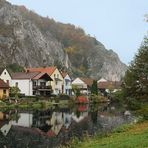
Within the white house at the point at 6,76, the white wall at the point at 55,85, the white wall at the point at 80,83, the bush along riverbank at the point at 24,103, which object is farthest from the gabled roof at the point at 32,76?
the white wall at the point at 80,83

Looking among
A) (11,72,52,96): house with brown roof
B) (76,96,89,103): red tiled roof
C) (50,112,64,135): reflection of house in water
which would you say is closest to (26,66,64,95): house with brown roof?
(11,72,52,96): house with brown roof

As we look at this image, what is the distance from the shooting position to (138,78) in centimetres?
5191

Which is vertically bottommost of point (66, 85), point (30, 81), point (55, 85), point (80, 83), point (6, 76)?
point (55, 85)

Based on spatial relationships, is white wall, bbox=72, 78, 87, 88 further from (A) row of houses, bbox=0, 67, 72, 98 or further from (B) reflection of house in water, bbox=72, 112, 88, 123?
(B) reflection of house in water, bbox=72, 112, 88, 123

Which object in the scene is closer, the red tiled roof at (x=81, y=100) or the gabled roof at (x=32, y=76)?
the red tiled roof at (x=81, y=100)

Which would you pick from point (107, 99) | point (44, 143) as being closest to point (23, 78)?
point (107, 99)

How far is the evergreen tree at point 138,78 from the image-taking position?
49688 millimetres

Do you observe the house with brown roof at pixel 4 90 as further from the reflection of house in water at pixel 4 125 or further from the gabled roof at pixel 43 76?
the reflection of house in water at pixel 4 125

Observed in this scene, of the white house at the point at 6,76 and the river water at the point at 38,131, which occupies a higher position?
the white house at the point at 6,76

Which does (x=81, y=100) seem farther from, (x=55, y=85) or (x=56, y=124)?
(x=56, y=124)

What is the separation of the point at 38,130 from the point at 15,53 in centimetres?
9456

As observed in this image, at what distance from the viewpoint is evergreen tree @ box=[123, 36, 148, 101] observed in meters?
49.7

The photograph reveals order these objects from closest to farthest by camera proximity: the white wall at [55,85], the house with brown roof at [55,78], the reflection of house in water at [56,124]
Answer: the reflection of house in water at [56,124] → the house with brown roof at [55,78] → the white wall at [55,85]

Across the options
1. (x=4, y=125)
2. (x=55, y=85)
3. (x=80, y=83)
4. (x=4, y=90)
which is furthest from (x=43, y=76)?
(x=4, y=125)
